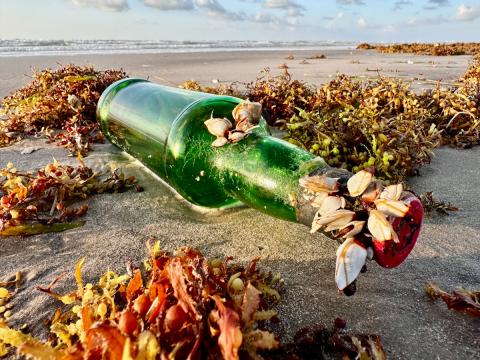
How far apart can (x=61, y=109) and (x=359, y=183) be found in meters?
2.64

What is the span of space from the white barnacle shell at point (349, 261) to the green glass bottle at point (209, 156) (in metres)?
0.09

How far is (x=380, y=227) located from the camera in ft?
2.71

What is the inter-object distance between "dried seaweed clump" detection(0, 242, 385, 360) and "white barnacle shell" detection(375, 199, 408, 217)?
30 cm

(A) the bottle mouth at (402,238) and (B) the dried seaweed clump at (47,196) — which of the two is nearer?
(A) the bottle mouth at (402,238)

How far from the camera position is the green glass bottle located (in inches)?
43.4

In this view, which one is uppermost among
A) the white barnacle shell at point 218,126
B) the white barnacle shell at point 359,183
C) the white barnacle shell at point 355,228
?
the white barnacle shell at point 359,183

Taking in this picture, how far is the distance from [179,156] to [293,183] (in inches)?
21.1

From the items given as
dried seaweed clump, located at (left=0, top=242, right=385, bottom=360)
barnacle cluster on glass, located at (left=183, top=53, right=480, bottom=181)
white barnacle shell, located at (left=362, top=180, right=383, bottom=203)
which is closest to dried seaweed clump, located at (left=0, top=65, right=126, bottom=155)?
barnacle cluster on glass, located at (left=183, top=53, right=480, bottom=181)

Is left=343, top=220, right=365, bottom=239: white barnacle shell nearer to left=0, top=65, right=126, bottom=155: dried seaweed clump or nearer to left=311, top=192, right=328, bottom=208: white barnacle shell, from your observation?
left=311, top=192, right=328, bottom=208: white barnacle shell

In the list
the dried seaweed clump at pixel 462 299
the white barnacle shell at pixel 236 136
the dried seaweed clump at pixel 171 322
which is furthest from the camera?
the white barnacle shell at pixel 236 136

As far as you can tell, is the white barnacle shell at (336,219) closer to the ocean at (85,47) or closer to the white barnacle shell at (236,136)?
the white barnacle shell at (236,136)

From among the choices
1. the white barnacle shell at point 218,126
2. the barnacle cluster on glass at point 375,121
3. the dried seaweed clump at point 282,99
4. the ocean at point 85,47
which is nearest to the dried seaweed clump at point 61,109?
the barnacle cluster on glass at point 375,121

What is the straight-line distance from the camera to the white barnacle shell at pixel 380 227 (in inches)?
32.2

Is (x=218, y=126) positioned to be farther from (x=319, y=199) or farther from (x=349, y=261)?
(x=349, y=261)
